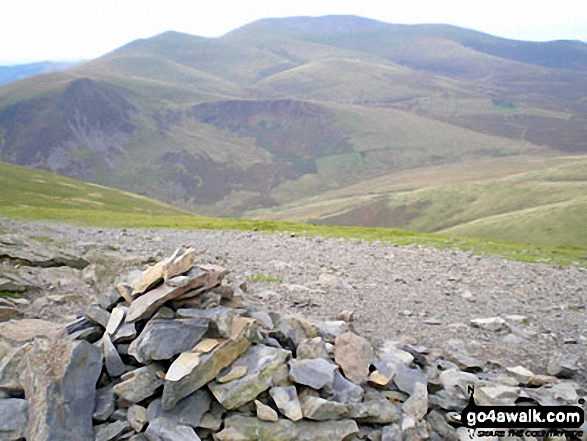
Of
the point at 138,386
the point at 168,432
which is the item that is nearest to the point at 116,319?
the point at 138,386

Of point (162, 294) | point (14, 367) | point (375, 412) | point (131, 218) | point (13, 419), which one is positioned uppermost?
point (162, 294)

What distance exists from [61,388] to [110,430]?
1.55 meters

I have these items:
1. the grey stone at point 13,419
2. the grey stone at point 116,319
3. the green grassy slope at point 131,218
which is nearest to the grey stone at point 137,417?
the grey stone at point 116,319

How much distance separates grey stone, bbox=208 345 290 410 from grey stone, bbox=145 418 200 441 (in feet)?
3.23

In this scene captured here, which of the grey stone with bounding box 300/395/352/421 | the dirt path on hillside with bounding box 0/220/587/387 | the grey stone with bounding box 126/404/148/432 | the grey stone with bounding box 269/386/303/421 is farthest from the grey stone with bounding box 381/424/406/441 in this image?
the grey stone with bounding box 126/404/148/432

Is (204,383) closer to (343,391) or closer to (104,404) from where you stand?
(104,404)

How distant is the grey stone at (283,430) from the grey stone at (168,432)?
0.64 metres

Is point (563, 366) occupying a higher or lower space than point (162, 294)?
lower

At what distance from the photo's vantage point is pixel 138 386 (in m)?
12.2

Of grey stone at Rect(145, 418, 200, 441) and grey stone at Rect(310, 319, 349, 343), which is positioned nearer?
grey stone at Rect(145, 418, 200, 441)

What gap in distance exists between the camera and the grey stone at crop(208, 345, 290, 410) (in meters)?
12.0

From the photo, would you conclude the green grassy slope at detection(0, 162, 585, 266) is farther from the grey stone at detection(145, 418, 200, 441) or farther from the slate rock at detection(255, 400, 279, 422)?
the grey stone at detection(145, 418, 200, 441)

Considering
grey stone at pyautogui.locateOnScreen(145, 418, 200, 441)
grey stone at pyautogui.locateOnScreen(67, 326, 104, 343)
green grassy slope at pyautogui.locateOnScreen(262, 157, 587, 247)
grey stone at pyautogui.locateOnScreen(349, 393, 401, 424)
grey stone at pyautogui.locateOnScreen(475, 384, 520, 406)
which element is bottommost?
green grassy slope at pyautogui.locateOnScreen(262, 157, 587, 247)

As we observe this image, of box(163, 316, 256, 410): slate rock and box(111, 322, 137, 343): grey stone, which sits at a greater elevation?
box(111, 322, 137, 343): grey stone
